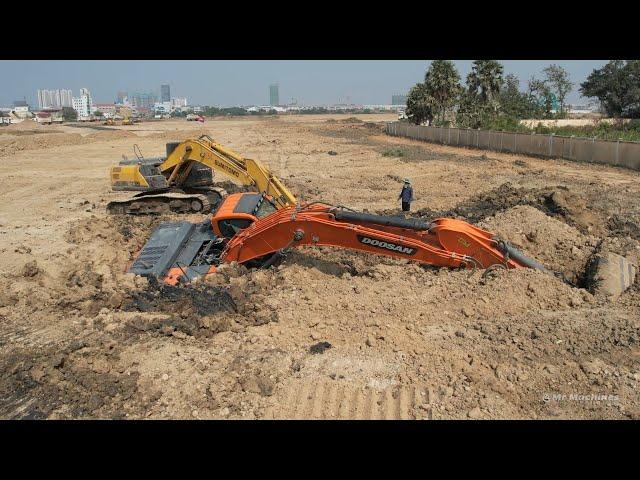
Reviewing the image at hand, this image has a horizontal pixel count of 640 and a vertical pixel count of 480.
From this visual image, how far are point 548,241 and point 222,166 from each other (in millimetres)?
8046

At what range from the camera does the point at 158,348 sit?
643 centimetres

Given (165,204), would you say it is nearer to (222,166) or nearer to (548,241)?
(222,166)

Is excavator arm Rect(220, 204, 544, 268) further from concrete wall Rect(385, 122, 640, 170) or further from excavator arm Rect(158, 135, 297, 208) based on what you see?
concrete wall Rect(385, 122, 640, 170)

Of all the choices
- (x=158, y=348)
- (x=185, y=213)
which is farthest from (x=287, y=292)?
(x=185, y=213)

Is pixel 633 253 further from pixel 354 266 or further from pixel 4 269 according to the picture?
pixel 4 269

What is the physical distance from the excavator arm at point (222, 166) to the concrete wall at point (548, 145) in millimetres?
15704

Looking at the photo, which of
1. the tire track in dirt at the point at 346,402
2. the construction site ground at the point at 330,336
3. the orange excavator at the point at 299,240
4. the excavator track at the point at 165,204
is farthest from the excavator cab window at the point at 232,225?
the excavator track at the point at 165,204

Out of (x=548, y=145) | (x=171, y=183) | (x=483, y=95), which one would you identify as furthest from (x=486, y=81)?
(x=171, y=183)

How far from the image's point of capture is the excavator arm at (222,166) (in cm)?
1269

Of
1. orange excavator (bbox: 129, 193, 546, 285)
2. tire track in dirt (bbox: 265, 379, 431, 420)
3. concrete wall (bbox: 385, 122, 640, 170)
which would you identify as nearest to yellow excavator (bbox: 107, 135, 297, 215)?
orange excavator (bbox: 129, 193, 546, 285)

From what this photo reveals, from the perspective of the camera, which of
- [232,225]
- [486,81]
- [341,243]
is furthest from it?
[486,81]

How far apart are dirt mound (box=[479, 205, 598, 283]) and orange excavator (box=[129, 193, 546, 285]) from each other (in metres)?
1.83

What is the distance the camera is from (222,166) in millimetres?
13453

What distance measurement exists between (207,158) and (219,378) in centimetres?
909
